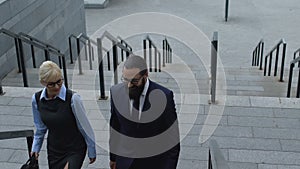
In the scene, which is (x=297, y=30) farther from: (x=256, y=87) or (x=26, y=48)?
(x=26, y=48)

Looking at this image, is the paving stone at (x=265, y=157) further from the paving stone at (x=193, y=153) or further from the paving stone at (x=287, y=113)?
the paving stone at (x=287, y=113)

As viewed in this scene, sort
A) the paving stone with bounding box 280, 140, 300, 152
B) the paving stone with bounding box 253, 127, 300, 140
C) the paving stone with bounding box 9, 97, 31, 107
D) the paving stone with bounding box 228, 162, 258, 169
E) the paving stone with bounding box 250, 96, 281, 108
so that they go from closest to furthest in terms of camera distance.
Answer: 1. the paving stone with bounding box 228, 162, 258, 169
2. the paving stone with bounding box 280, 140, 300, 152
3. the paving stone with bounding box 253, 127, 300, 140
4. the paving stone with bounding box 250, 96, 281, 108
5. the paving stone with bounding box 9, 97, 31, 107

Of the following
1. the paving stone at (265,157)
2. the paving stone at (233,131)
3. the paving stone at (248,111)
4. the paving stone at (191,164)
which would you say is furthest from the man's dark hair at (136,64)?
the paving stone at (248,111)

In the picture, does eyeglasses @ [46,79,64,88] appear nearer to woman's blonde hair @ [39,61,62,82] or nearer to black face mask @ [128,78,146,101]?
woman's blonde hair @ [39,61,62,82]

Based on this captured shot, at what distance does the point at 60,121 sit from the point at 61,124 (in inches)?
1.1

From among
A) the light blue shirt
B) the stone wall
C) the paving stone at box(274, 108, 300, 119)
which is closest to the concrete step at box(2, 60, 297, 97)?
the stone wall

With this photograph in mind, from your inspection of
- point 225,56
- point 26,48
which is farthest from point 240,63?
point 26,48

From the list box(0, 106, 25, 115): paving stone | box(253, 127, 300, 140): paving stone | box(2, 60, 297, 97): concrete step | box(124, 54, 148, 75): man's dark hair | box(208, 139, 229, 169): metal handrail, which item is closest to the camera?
box(208, 139, 229, 169): metal handrail

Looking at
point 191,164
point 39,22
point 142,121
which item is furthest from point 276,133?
point 39,22

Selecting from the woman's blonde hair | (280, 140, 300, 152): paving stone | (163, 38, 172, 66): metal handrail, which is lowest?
(163, 38, 172, 66): metal handrail

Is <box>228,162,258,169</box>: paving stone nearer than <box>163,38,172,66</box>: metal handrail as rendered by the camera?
Yes

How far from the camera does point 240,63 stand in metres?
13.7

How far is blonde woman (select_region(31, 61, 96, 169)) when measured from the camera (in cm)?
364

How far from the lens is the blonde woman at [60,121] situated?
11.9 feet
